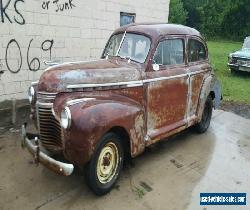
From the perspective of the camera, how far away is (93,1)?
7.84 meters

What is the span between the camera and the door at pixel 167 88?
5.06 meters

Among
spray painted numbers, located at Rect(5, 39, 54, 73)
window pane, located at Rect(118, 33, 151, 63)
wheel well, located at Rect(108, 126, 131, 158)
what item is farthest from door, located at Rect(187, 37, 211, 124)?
spray painted numbers, located at Rect(5, 39, 54, 73)

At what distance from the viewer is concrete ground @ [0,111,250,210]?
4.25 m

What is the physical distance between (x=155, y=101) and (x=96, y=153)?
1.49 m

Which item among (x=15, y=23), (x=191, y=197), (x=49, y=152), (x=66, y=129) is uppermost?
(x=15, y=23)

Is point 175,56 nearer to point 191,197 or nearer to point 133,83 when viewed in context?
point 133,83

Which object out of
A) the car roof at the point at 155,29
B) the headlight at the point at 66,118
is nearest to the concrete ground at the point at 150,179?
the headlight at the point at 66,118

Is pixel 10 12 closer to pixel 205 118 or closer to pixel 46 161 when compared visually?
pixel 46 161

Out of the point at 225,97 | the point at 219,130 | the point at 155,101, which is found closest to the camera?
the point at 155,101

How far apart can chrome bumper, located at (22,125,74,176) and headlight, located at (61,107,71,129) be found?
0.45 meters

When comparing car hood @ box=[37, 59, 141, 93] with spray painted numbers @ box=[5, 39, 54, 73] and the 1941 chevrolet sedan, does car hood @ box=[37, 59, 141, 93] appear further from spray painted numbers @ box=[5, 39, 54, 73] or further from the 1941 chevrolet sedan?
spray painted numbers @ box=[5, 39, 54, 73]

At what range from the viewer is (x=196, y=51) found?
6.38 metres

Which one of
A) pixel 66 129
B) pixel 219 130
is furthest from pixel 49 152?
pixel 219 130

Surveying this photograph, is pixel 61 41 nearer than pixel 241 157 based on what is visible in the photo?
No
